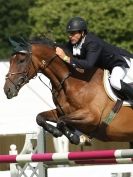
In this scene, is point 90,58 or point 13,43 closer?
point 90,58

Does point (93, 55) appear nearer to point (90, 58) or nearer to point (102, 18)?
point (90, 58)

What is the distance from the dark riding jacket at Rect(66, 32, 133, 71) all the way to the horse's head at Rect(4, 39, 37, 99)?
1.49 ft

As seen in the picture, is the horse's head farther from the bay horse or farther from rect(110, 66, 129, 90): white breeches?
rect(110, 66, 129, 90): white breeches

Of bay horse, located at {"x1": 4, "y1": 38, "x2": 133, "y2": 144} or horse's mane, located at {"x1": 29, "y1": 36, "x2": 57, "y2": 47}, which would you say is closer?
bay horse, located at {"x1": 4, "y1": 38, "x2": 133, "y2": 144}

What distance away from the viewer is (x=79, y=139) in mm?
10273

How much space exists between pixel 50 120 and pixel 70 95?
34 cm

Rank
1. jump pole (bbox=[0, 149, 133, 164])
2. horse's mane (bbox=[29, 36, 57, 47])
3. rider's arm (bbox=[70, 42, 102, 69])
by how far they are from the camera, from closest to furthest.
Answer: jump pole (bbox=[0, 149, 133, 164]) → rider's arm (bbox=[70, 42, 102, 69]) → horse's mane (bbox=[29, 36, 57, 47])

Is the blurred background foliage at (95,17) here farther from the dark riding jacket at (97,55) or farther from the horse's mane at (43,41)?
the dark riding jacket at (97,55)

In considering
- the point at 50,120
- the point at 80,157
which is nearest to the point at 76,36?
the point at 50,120

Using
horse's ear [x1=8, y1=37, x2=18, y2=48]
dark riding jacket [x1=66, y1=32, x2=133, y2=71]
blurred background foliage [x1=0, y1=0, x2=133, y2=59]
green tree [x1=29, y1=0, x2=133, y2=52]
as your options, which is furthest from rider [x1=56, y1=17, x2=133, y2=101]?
green tree [x1=29, y1=0, x2=133, y2=52]

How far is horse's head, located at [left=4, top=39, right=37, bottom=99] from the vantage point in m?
10.1

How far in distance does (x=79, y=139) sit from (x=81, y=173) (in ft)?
2.64

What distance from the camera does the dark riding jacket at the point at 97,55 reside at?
10.1m

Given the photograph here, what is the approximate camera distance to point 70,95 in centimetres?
1034
